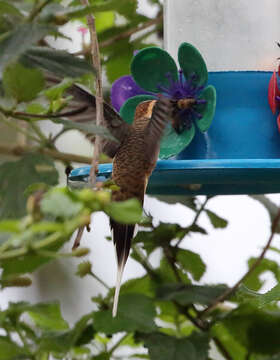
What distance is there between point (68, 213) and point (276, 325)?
2.73 feet

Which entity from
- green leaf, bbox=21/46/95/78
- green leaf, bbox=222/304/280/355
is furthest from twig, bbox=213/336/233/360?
green leaf, bbox=21/46/95/78

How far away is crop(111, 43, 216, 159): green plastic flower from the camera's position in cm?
107

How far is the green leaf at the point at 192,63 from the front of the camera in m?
1.06

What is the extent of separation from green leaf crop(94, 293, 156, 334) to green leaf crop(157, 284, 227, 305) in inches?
1.3

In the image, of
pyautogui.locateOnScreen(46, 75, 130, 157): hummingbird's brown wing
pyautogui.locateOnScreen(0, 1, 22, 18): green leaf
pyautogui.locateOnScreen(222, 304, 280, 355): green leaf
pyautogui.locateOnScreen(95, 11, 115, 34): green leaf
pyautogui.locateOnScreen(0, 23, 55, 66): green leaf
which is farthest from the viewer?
pyautogui.locateOnScreen(95, 11, 115, 34): green leaf

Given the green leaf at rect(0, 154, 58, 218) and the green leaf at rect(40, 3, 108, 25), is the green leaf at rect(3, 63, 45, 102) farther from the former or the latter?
the green leaf at rect(0, 154, 58, 218)

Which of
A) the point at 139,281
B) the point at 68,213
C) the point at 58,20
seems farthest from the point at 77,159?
the point at 68,213

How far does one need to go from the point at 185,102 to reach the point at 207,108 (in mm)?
55

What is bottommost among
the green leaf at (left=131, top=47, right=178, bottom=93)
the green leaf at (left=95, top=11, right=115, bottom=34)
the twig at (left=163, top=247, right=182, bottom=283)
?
the twig at (left=163, top=247, right=182, bottom=283)

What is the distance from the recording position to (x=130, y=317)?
1115mm

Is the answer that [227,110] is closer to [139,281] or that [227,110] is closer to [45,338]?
[139,281]

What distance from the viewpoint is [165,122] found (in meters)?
0.95

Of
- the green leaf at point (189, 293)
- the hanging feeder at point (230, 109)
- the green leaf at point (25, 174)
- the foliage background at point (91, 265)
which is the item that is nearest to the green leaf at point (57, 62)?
the foliage background at point (91, 265)

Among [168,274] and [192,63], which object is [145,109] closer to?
[192,63]
